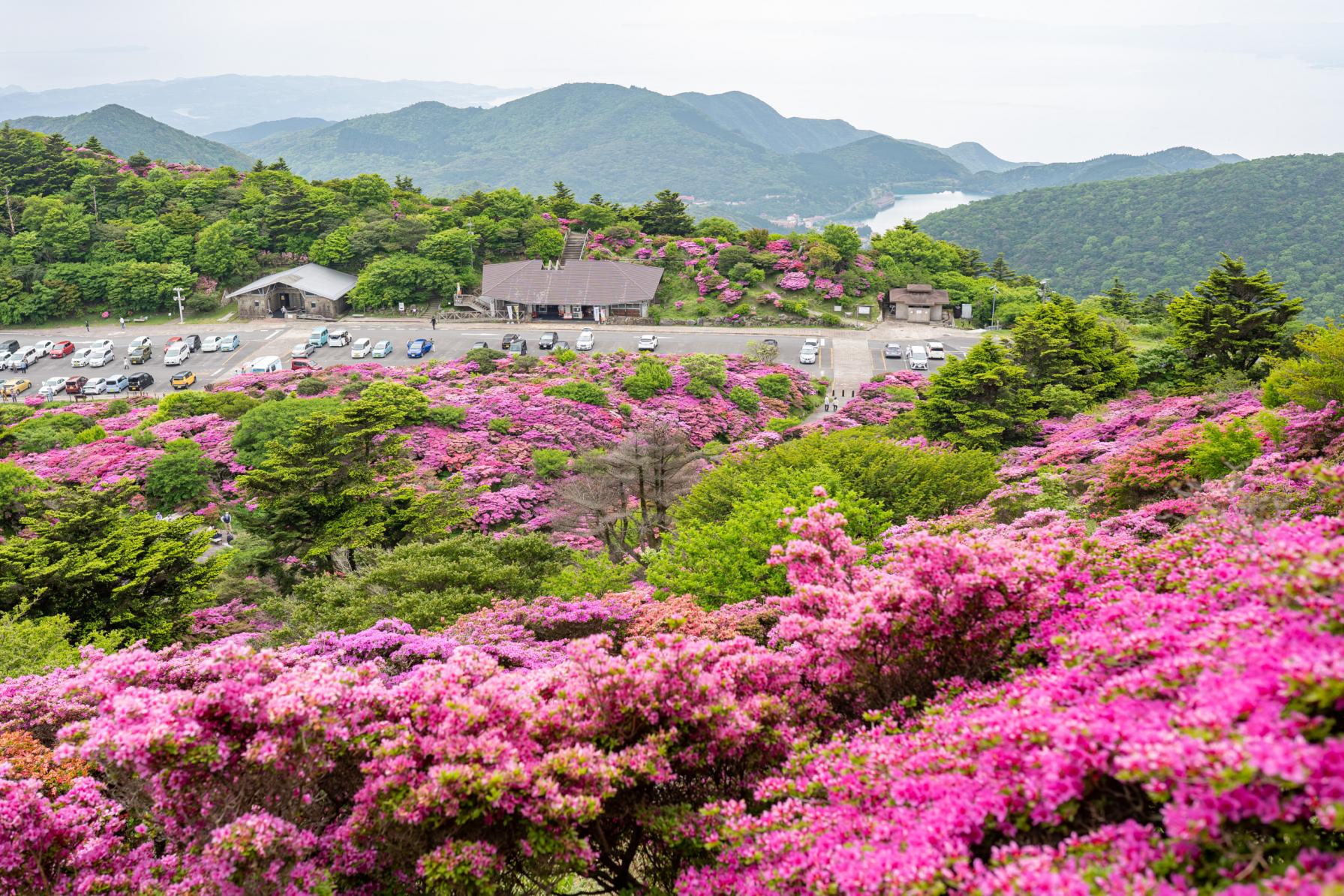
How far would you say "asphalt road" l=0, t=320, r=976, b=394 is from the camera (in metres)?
48.5

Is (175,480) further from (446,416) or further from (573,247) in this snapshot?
(573,247)

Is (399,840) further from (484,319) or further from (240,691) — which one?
(484,319)

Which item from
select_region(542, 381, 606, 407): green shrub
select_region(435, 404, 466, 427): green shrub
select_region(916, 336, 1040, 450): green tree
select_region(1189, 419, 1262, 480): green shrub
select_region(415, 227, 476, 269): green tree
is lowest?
select_region(435, 404, 466, 427): green shrub

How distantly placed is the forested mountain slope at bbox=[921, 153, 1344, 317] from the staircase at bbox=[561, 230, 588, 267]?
79.4 m

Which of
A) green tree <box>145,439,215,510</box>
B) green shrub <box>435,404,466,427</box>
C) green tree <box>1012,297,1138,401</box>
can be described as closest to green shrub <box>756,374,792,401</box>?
green tree <box>1012,297,1138,401</box>

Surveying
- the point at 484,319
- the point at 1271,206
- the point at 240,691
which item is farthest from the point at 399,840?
the point at 1271,206

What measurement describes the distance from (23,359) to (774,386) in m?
46.9

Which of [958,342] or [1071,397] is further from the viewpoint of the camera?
[958,342]

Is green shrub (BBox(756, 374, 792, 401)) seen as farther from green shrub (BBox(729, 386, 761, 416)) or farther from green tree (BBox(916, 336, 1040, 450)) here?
green tree (BBox(916, 336, 1040, 450))

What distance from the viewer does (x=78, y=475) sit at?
28.4 metres

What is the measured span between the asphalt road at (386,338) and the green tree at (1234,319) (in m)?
20.0

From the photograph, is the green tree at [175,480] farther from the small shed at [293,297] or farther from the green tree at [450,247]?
the green tree at [450,247]

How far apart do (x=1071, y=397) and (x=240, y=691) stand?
28824 mm

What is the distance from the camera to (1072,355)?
30.5 m
